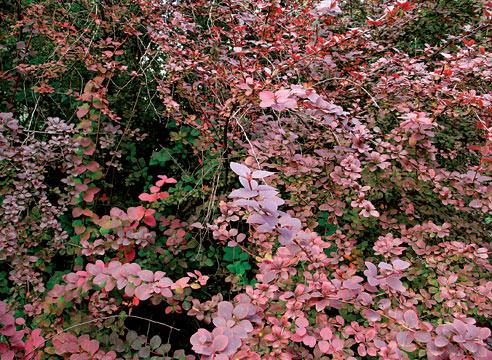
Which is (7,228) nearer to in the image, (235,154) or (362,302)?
(235,154)

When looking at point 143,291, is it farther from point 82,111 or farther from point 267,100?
point 82,111

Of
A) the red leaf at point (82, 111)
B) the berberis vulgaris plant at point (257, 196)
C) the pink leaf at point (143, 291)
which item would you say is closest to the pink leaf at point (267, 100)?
the berberis vulgaris plant at point (257, 196)

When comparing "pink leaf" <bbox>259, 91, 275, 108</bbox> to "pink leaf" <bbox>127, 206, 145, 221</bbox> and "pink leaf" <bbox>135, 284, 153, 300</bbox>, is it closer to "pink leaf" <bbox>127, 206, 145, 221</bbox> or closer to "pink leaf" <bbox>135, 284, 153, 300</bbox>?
"pink leaf" <bbox>135, 284, 153, 300</bbox>

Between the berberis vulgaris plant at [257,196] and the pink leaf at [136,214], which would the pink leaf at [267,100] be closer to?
the berberis vulgaris plant at [257,196]

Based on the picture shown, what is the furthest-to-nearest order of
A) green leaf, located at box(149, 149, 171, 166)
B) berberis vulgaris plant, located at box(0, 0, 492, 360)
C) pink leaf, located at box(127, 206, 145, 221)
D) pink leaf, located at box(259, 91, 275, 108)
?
green leaf, located at box(149, 149, 171, 166) → pink leaf, located at box(127, 206, 145, 221) → berberis vulgaris plant, located at box(0, 0, 492, 360) → pink leaf, located at box(259, 91, 275, 108)

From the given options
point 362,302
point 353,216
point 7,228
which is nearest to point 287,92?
point 362,302

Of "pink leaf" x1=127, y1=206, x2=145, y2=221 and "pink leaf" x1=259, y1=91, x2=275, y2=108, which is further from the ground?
"pink leaf" x1=259, y1=91, x2=275, y2=108

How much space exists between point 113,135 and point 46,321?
104 centimetres

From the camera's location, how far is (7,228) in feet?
5.78

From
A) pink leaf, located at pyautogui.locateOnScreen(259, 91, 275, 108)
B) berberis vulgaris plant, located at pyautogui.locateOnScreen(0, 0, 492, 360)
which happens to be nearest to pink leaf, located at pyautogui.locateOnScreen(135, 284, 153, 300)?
berberis vulgaris plant, located at pyautogui.locateOnScreen(0, 0, 492, 360)

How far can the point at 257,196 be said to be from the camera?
972 millimetres

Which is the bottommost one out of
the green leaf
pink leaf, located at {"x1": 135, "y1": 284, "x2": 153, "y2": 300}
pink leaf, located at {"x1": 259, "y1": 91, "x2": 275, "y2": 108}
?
the green leaf

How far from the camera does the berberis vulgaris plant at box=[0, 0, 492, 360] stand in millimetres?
1310

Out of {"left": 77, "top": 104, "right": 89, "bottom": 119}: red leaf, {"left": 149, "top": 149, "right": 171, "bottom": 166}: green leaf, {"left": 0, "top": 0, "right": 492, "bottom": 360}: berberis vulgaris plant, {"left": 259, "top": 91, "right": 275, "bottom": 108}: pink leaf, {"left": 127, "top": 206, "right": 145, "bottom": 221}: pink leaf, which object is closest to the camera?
{"left": 259, "top": 91, "right": 275, "bottom": 108}: pink leaf
